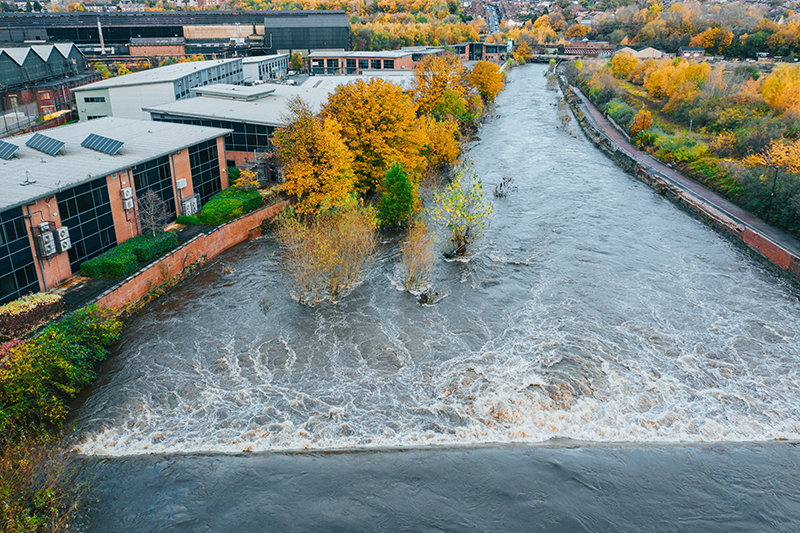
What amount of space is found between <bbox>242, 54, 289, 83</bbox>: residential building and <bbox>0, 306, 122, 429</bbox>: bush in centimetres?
6669

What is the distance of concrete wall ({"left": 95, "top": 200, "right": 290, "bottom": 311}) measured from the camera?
25875 mm

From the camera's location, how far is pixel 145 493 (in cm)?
1730

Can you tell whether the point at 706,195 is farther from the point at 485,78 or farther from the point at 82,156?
the point at 485,78

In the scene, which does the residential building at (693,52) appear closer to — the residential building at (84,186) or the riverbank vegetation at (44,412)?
the residential building at (84,186)

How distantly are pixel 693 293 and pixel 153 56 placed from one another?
107 meters

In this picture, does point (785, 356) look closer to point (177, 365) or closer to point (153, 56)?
point (177, 365)

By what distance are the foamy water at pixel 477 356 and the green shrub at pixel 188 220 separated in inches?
119

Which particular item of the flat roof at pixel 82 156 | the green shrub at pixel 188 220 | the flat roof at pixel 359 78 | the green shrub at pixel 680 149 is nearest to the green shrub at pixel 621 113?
the green shrub at pixel 680 149

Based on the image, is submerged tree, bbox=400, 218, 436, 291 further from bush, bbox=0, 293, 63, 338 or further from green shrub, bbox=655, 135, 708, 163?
green shrub, bbox=655, 135, 708, 163

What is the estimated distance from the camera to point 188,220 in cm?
Answer: 3441

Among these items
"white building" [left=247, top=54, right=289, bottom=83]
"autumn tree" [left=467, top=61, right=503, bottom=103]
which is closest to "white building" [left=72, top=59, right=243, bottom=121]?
"white building" [left=247, top=54, right=289, bottom=83]

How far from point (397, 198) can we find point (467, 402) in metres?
17.0

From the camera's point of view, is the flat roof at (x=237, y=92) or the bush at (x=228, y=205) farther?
the flat roof at (x=237, y=92)

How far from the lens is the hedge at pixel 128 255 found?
26.9 meters
